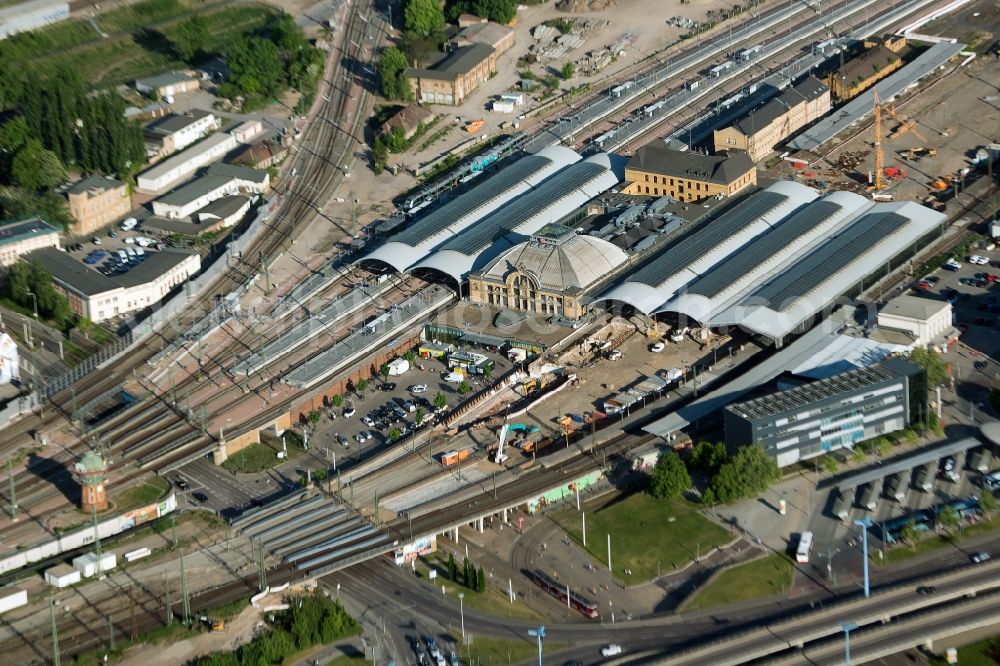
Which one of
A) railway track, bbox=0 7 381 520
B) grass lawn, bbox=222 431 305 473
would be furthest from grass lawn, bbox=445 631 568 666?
railway track, bbox=0 7 381 520

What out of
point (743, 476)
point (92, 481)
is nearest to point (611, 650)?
point (743, 476)

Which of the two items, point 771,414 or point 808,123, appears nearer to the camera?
point 771,414

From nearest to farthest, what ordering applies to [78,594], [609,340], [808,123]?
[78,594]
[609,340]
[808,123]

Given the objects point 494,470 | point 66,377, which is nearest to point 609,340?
point 494,470

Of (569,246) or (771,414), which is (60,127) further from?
(771,414)

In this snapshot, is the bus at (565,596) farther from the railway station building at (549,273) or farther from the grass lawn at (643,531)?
the railway station building at (549,273)

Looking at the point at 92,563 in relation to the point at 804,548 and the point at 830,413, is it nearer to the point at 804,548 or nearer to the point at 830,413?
the point at 804,548

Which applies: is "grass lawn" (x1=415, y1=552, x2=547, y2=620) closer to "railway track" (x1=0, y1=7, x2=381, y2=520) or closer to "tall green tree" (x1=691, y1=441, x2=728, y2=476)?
"tall green tree" (x1=691, y1=441, x2=728, y2=476)
